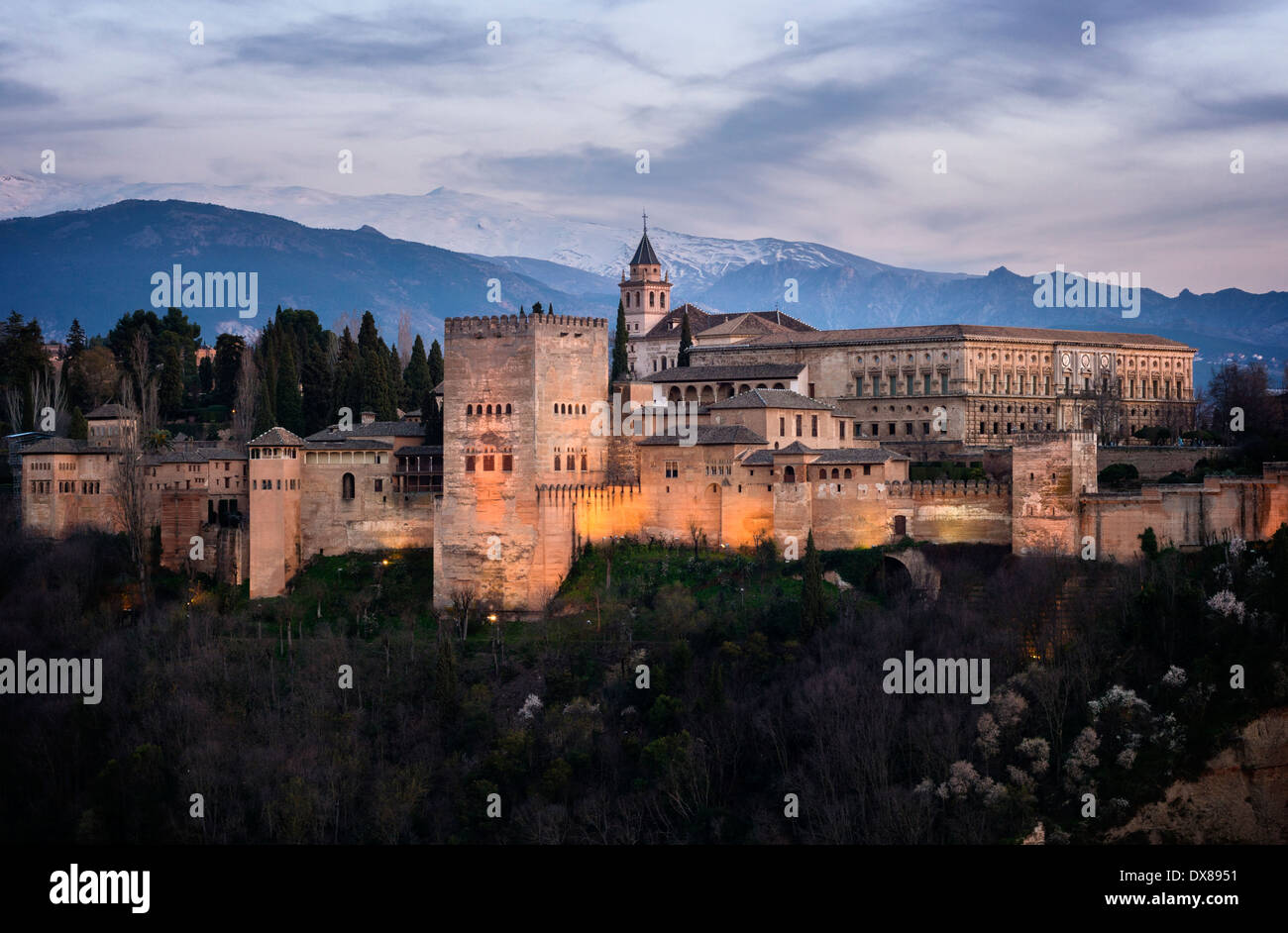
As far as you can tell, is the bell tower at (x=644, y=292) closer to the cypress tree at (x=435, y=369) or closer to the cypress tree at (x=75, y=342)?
the cypress tree at (x=435, y=369)

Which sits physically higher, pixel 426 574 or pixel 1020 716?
pixel 426 574

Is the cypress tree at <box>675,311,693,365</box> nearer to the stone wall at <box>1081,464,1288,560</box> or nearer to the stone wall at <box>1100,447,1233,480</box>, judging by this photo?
the stone wall at <box>1100,447,1233,480</box>

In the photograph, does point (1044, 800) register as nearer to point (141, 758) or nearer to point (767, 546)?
point (767, 546)

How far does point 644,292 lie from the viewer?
88.5m

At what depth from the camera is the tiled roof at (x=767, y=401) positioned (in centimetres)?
4825

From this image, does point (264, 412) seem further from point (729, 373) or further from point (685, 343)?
point (685, 343)

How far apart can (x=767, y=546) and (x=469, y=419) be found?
9.32m

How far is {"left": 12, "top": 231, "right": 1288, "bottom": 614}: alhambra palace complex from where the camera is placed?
146ft

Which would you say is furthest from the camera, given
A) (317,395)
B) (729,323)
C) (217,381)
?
(217,381)

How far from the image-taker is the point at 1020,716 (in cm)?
3759

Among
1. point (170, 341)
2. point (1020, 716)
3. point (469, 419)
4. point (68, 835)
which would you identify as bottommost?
point (68, 835)

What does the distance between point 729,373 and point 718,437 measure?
11.5m

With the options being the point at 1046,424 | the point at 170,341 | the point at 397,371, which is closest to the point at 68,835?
the point at 397,371

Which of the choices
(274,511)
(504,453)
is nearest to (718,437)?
(504,453)
